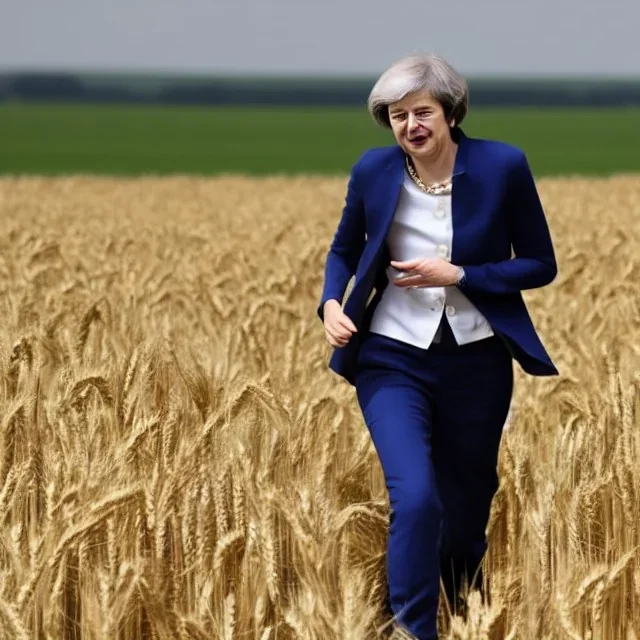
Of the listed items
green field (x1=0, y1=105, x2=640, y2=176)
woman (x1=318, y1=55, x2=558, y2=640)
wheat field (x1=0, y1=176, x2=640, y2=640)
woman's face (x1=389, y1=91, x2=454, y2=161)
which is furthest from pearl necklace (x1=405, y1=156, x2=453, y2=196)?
green field (x1=0, y1=105, x2=640, y2=176)

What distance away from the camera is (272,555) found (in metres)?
2.38

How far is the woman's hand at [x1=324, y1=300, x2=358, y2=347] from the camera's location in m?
2.87

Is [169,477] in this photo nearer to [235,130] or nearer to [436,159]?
[436,159]

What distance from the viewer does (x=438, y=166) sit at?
295 cm

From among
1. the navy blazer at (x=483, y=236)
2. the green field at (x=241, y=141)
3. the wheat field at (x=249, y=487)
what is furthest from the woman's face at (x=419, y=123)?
the green field at (x=241, y=141)

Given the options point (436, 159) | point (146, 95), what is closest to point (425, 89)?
point (436, 159)

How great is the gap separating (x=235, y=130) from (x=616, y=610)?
73.4m

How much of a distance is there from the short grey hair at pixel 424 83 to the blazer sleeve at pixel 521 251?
0.20m

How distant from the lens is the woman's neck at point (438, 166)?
2.94 meters

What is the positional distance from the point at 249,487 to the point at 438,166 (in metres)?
0.79

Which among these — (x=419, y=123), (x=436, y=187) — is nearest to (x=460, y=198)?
(x=436, y=187)

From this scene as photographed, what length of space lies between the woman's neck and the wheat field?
66 cm

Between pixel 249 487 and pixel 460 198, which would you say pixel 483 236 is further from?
pixel 249 487

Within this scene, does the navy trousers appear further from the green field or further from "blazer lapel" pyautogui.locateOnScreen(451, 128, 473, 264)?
the green field
